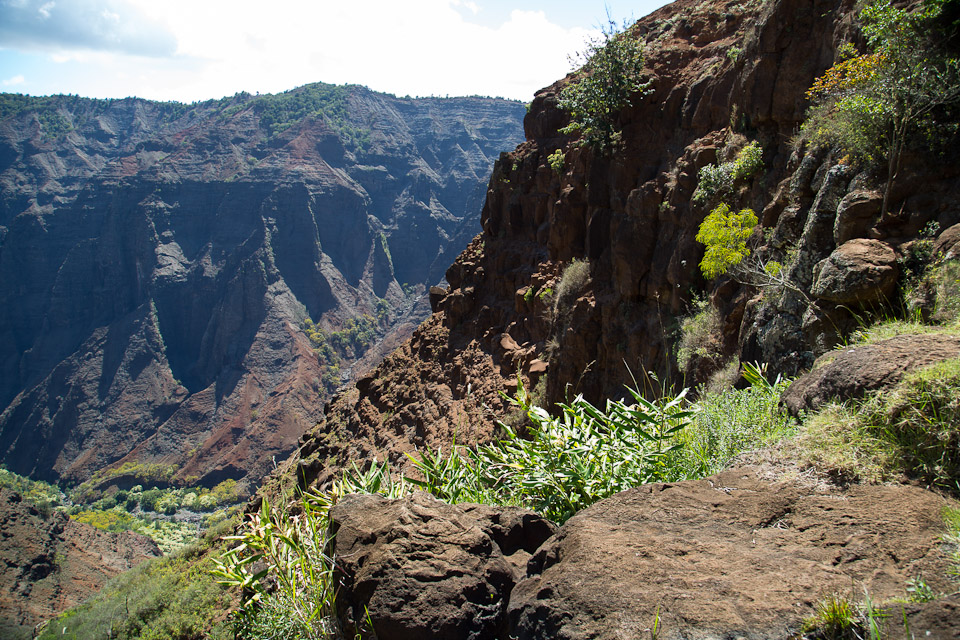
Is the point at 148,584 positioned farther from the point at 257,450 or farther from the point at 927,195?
the point at 257,450

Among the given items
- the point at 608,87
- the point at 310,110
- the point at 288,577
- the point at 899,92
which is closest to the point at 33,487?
the point at 608,87

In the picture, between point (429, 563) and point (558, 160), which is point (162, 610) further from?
point (558, 160)

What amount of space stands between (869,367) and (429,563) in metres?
2.61

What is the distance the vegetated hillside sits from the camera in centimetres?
7494

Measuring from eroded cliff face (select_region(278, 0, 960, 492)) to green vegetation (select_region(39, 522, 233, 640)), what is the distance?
10.0 feet

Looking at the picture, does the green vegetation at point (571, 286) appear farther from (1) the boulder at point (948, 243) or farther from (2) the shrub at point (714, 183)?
(1) the boulder at point (948, 243)

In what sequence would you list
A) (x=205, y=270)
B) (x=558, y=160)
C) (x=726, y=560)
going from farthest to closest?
(x=205, y=270) < (x=558, y=160) < (x=726, y=560)

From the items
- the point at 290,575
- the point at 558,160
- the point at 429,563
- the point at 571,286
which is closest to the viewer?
the point at 429,563

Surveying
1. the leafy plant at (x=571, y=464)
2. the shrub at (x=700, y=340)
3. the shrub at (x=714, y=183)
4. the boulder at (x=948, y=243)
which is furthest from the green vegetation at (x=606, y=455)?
the shrub at (x=714, y=183)

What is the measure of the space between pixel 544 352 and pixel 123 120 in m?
163

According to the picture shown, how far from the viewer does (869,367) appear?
316 centimetres

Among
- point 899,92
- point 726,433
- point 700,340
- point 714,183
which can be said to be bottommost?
point 700,340

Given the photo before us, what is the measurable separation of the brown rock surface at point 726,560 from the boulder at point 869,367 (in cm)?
85

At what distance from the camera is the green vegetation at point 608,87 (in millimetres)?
13305
